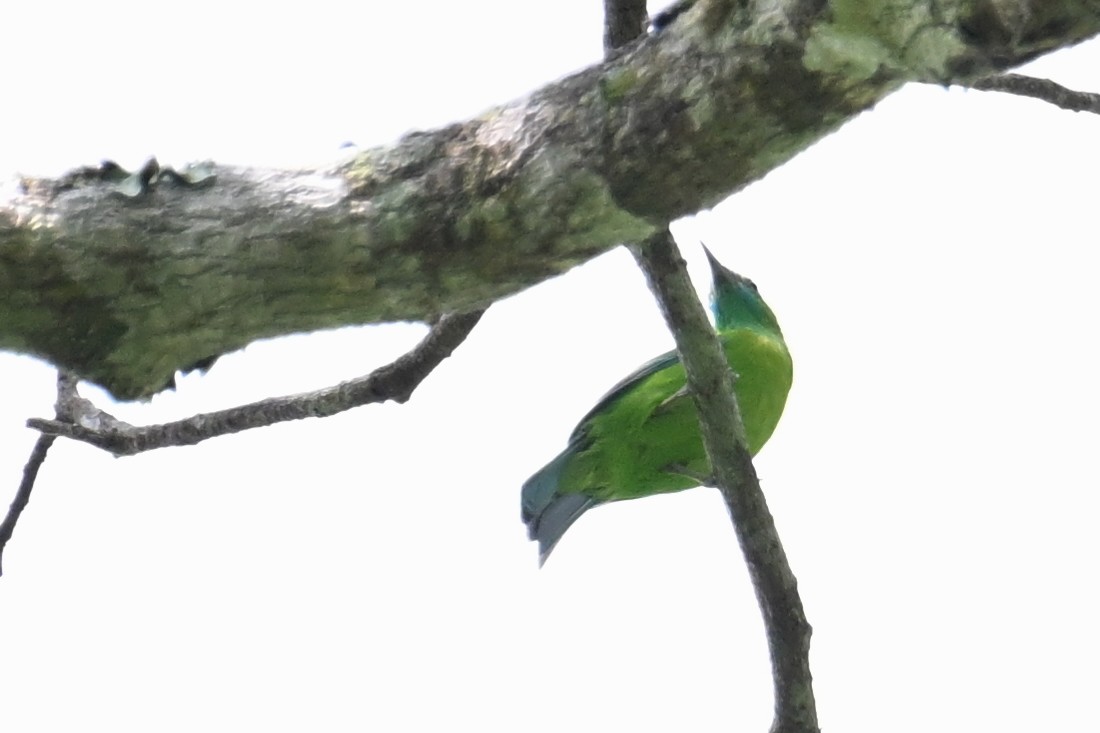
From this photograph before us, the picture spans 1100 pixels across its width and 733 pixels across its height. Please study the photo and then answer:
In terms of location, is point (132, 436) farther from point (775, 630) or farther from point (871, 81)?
point (871, 81)

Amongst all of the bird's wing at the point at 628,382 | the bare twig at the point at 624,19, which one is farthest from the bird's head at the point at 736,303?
the bare twig at the point at 624,19

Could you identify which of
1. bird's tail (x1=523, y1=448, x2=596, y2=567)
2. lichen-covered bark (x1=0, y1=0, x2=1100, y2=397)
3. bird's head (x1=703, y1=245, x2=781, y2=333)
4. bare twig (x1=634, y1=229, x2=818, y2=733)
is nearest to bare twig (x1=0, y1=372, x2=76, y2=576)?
lichen-covered bark (x1=0, y1=0, x2=1100, y2=397)

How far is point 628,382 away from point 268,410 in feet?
6.12

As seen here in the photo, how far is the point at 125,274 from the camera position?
1.54m

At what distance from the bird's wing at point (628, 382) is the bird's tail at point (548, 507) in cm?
12

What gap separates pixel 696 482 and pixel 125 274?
3254 mm

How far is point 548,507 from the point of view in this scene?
4.54m

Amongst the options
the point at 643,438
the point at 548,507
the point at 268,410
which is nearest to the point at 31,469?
the point at 268,410

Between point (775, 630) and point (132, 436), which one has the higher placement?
point (132, 436)

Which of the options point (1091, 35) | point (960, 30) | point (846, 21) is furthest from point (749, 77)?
point (1091, 35)

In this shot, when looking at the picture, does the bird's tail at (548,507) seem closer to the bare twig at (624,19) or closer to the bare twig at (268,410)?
the bare twig at (268,410)

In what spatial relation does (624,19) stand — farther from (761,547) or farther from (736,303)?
Answer: (736,303)

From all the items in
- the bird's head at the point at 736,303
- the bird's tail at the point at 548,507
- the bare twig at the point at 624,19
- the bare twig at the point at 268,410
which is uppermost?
the bird's head at the point at 736,303

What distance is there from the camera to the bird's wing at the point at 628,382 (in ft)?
14.5
